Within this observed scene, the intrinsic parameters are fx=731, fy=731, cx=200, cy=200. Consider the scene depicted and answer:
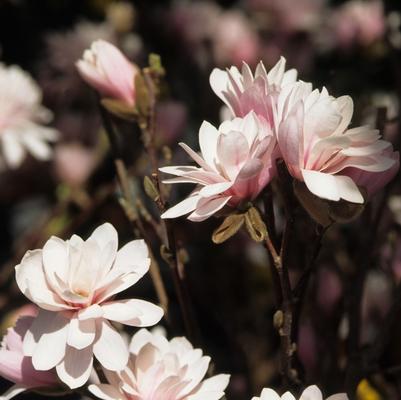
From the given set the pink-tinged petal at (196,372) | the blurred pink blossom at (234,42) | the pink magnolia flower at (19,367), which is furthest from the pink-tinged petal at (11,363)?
the blurred pink blossom at (234,42)

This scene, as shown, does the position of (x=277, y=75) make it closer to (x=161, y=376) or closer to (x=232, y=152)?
(x=232, y=152)

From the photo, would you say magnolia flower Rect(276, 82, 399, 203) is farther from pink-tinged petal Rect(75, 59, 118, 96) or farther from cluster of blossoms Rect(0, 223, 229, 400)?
pink-tinged petal Rect(75, 59, 118, 96)

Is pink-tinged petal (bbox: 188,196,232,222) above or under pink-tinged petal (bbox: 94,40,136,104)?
under

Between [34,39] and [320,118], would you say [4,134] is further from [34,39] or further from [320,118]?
[34,39]

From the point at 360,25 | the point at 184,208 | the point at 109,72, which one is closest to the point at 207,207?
the point at 184,208

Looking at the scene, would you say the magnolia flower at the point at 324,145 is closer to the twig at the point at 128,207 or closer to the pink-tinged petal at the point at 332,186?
the pink-tinged petal at the point at 332,186

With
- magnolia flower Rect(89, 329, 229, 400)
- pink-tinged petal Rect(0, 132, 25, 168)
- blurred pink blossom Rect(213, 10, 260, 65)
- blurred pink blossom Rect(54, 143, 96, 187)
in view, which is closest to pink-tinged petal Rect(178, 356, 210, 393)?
magnolia flower Rect(89, 329, 229, 400)

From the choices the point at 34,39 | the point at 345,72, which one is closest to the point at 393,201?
the point at 345,72
